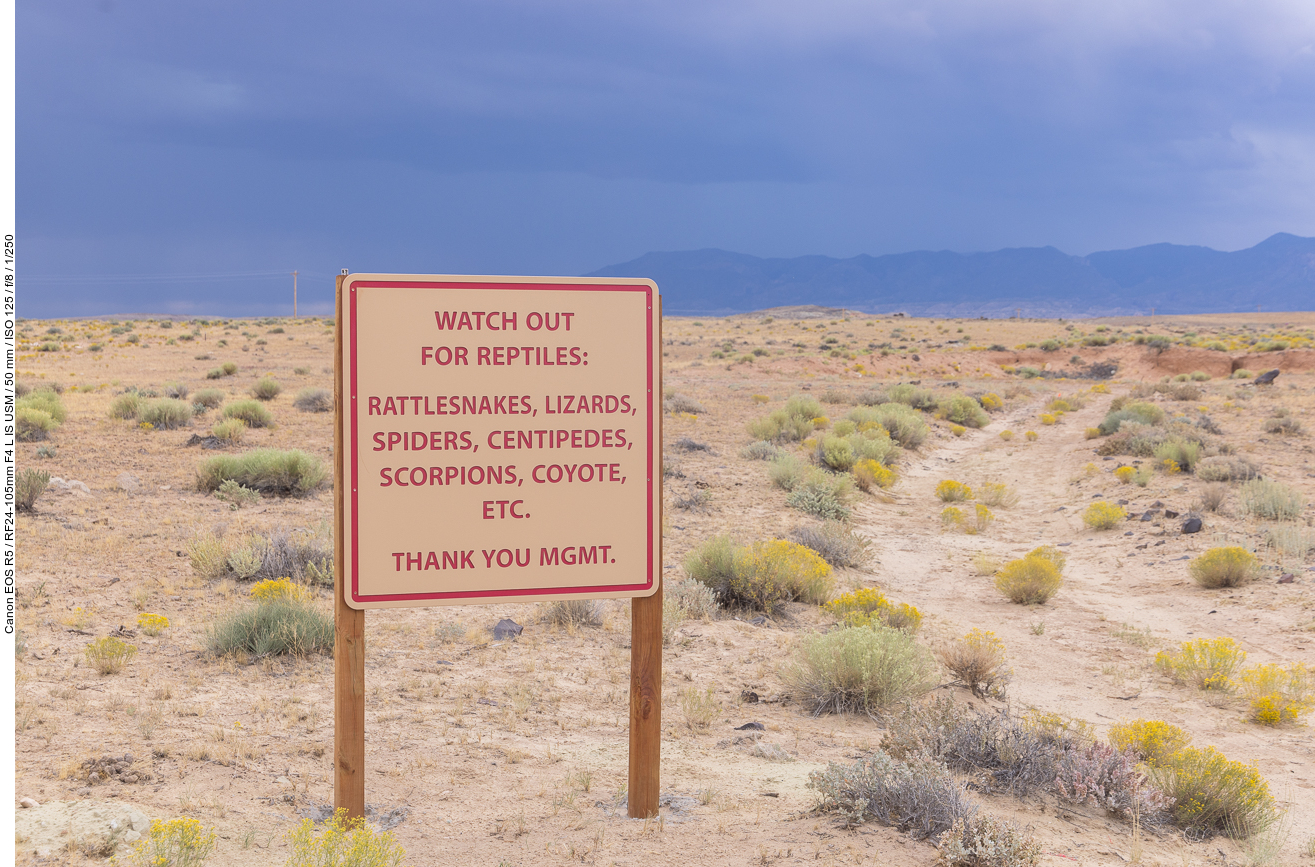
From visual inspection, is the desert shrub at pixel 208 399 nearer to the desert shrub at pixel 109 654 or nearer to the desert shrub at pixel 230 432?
the desert shrub at pixel 230 432

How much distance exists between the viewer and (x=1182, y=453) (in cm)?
1544

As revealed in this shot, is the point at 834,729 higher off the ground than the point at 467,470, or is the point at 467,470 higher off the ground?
the point at 467,470

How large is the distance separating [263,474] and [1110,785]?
10640mm

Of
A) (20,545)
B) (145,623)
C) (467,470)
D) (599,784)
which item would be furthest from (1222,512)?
(20,545)

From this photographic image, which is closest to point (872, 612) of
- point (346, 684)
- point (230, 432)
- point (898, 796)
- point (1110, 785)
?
point (1110, 785)

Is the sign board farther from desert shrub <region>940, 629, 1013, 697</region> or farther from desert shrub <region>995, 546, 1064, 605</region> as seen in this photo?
desert shrub <region>995, 546, 1064, 605</region>

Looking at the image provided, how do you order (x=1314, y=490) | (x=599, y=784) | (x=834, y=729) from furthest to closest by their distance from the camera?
1. (x=1314, y=490)
2. (x=834, y=729)
3. (x=599, y=784)

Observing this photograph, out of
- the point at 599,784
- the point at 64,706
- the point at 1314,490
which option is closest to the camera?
the point at 599,784

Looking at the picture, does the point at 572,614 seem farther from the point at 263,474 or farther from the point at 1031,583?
the point at 263,474

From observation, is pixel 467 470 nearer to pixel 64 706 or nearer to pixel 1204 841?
pixel 64 706

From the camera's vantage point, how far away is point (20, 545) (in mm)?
8492

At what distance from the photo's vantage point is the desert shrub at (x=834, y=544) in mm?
10156

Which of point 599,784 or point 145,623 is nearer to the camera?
point 599,784

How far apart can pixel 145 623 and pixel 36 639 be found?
665 mm
